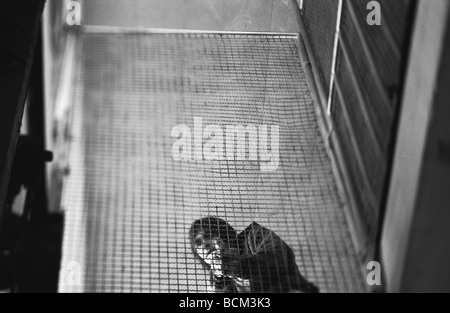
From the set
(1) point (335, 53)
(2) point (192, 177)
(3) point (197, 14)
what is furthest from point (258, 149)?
(3) point (197, 14)

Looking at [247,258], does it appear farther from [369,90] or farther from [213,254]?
[369,90]

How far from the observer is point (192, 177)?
1.36 meters

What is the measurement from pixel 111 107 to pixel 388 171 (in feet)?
3.70

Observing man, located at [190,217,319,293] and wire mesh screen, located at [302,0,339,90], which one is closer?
man, located at [190,217,319,293]

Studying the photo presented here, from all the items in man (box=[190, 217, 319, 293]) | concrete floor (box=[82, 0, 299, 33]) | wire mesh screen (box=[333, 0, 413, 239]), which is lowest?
man (box=[190, 217, 319, 293])

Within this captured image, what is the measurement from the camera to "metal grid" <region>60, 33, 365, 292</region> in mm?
1226

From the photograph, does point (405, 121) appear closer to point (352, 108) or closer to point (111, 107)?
point (352, 108)

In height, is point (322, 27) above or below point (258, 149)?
above

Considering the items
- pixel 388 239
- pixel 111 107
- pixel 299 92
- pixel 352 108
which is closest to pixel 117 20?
pixel 111 107

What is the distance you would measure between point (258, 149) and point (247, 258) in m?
0.22

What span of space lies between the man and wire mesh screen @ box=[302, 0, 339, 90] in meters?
0.36

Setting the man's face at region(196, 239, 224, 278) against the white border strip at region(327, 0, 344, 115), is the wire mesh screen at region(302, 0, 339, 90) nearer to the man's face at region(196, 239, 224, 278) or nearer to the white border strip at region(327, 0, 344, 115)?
the white border strip at region(327, 0, 344, 115)

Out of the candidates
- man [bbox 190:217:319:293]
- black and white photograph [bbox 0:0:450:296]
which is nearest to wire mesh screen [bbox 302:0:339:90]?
black and white photograph [bbox 0:0:450:296]

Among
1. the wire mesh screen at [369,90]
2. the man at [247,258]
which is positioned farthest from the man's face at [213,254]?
the wire mesh screen at [369,90]
